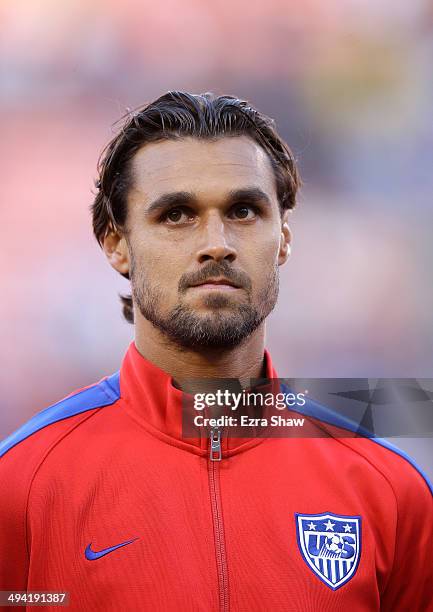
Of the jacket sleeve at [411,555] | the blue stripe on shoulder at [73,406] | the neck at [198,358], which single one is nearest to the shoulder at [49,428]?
the blue stripe on shoulder at [73,406]

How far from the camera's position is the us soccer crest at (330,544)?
1.38 metres

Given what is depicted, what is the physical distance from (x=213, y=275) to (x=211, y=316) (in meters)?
0.08

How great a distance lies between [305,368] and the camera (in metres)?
3.11

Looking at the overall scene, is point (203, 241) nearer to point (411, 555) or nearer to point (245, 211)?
point (245, 211)

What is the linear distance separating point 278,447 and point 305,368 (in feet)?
5.25

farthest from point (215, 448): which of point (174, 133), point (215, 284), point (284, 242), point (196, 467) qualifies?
point (174, 133)

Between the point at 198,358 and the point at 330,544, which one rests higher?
the point at 198,358

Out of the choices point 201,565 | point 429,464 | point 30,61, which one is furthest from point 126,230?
point 30,61

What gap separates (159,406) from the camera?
1.51 meters

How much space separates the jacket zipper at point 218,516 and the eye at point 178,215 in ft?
1.41

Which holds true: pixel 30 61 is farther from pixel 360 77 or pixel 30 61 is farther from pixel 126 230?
pixel 126 230

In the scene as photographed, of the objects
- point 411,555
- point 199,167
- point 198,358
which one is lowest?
point 411,555

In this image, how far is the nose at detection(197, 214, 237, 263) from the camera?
1.46 m

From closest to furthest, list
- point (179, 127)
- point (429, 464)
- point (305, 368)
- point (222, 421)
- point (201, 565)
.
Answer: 1. point (201, 565)
2. point (222, 421)
3. point (179, 127)
4. point (429, 464)
5. point (305, 368)
